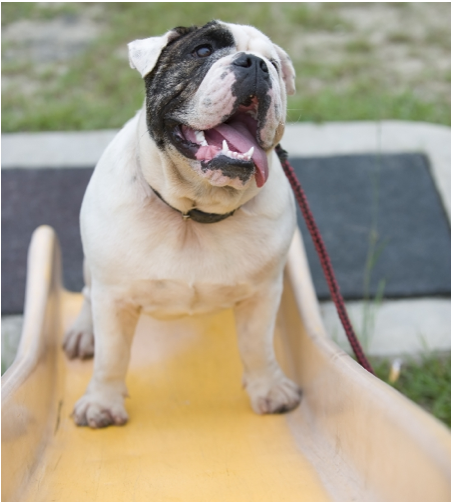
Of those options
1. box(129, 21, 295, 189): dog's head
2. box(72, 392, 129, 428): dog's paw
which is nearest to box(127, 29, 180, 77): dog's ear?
box(129, 21, 295, 189): dog's head

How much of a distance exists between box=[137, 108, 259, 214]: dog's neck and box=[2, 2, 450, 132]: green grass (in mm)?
1814

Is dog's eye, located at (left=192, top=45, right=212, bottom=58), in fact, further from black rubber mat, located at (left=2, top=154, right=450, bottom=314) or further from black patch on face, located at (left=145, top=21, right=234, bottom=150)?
black rubber mat, located at (left=2, top=154, right=450, bottom=314)

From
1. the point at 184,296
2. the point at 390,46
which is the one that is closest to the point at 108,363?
the point at 184,296

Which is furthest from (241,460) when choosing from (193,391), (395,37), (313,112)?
(395,37)

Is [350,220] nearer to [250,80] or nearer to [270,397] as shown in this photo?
[270,397]

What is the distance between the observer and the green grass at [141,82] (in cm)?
407

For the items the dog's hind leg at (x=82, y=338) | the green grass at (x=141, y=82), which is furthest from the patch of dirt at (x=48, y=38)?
the dog's hind leg at (x=82, y=338)

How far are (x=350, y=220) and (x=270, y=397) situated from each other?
1387 millimetres

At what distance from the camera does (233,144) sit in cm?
170

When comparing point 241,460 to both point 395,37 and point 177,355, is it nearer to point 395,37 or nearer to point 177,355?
point 177,355

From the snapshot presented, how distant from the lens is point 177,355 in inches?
95.3

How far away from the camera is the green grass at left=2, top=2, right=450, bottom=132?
407cm

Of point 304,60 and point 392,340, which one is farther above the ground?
point 304,60

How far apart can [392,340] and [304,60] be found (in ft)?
8.50
